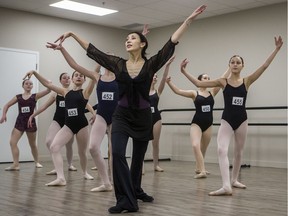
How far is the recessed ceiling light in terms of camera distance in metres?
8.12

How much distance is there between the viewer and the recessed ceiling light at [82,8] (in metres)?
8.12

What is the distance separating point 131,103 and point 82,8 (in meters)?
5.61

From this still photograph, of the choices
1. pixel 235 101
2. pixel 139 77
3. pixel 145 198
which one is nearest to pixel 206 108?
pixel 235 101

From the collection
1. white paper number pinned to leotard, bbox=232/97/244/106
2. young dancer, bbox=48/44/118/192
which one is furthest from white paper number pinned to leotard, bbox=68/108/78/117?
white paper number pinned to leotard, bbox=232/97/244/106

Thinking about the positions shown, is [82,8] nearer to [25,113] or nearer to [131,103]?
[25,113]

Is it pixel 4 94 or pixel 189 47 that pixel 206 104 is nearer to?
pixel 189 47

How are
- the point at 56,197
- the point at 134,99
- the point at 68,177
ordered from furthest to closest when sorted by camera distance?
the point at 68,177 → the point at 56,197 → the point at 134,99

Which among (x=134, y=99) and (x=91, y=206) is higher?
(x=134, y=99)

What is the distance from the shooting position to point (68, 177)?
5938 mm

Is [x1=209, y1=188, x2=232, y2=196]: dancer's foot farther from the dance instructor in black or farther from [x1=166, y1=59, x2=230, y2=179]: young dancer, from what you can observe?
[x1=166, y1=59, x2=230, y2=179]: young dancer

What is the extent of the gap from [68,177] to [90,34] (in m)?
4.81

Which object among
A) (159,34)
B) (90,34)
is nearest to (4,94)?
(90,34)

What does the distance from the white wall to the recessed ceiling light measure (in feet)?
2.82

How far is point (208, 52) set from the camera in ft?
30.4
